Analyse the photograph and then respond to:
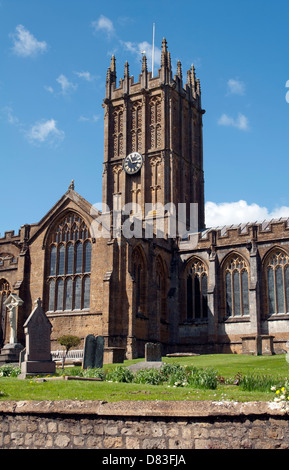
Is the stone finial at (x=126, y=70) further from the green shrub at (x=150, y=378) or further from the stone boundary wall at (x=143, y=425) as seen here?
the stone boundary wall at (x=143, y=425)

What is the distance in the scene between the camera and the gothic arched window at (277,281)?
38.6 m

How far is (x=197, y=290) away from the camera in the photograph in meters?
42.8

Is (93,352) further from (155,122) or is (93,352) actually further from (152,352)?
(155,122)

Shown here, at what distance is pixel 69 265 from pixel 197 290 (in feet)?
33.2

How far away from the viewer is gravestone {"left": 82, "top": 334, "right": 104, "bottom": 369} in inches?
931

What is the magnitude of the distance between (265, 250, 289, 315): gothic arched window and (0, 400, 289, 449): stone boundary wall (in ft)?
99.0

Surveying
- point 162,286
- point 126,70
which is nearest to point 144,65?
point 126,70

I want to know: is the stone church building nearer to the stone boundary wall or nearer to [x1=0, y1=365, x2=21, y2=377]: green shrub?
[x1=0, y1=365, x2=21, y2=377]: green shrub

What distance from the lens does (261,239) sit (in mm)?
39938

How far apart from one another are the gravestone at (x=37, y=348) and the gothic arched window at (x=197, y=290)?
69.4 ft

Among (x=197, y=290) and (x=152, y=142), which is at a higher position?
(x=152, y=142)

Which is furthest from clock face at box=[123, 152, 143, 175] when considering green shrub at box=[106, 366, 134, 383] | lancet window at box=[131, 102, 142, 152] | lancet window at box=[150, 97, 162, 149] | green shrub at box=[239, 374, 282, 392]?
green shrub at box=[239, 374, 282, 392]
